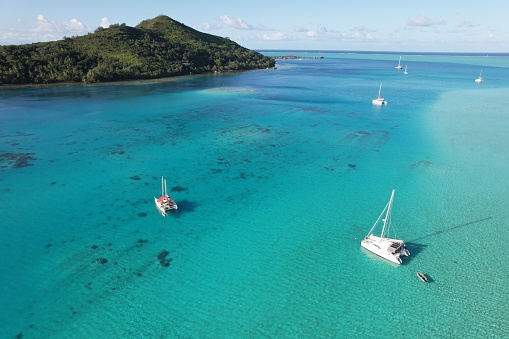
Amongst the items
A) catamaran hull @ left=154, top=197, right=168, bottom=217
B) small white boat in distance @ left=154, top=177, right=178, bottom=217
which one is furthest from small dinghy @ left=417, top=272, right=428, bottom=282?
catamaran hull @ left=154, top=197, right=168, bottom=217

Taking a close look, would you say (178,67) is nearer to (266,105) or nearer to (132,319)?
(266,105)

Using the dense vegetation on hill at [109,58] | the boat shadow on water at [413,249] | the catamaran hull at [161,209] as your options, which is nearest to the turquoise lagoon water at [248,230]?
the boat shadow on water at [413,249]

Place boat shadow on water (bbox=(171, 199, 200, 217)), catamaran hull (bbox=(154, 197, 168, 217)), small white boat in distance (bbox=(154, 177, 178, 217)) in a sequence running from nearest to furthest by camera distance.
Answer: catamaran hull (bbox=(154, 197, 168, 217)) < small white boat in distance (bbox=(154, 177, 178, 217)) < boat shadow on water (bbox=(171, 199, 200, 217))

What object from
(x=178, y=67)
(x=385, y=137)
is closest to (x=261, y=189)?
(x=385, y=137)

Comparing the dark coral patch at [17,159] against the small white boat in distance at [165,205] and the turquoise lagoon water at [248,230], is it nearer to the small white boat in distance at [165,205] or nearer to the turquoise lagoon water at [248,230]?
the turquoise lagoon water at [248,230]

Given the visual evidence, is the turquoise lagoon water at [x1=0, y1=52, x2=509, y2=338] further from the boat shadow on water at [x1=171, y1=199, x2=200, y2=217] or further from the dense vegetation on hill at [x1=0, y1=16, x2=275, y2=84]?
the dense vegetation on hill at [x1=0, y1=16, x2=275, y2=84]

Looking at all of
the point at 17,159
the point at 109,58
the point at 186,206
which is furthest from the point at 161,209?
the point at 109,58
